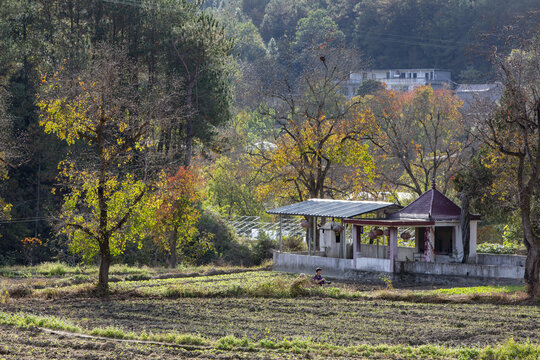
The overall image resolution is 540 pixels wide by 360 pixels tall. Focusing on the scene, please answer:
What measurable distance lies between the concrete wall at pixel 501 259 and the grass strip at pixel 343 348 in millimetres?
16290

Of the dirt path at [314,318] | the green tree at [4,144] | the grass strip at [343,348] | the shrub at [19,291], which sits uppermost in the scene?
the green tree at [4,144]

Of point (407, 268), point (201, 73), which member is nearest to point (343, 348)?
point (407, 268)

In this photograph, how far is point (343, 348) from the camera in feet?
57.6

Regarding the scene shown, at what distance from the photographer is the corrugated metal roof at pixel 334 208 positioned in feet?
118

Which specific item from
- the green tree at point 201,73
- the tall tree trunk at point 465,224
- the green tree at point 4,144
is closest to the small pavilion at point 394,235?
the tall tree trunk at point 465,224

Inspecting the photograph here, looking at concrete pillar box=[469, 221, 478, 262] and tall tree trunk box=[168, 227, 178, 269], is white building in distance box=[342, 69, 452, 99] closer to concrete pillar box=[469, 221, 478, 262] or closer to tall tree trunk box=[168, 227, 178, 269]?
tall tree trunk box=[168, 227, 178, 269]

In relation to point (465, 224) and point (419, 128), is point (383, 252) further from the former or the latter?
point (419, 128)

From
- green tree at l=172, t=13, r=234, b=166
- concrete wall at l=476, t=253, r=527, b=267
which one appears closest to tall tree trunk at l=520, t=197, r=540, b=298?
concrete wall at l=476, t=253, r=527, b=267

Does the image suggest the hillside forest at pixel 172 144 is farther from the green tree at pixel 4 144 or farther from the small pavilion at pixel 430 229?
the small pavilion at pixel 430 229

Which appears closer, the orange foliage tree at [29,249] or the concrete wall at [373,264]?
the concrete wall at [373,264]

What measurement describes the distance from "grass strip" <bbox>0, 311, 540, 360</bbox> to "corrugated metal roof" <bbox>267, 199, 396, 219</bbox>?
17604 millimetres

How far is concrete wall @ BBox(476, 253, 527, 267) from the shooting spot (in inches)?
1326

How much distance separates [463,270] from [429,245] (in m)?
3.28

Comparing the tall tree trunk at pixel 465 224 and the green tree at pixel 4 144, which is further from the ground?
the green tree at pixel 4 144
